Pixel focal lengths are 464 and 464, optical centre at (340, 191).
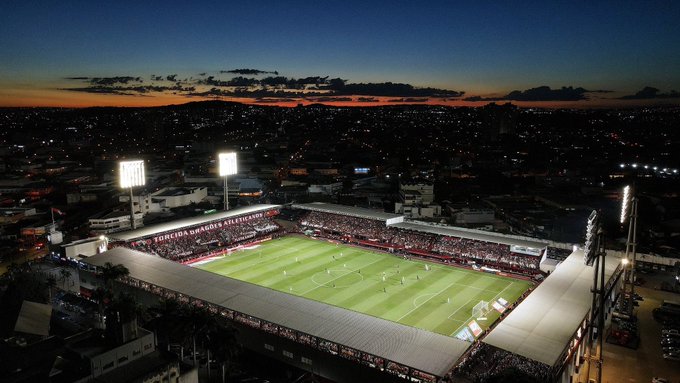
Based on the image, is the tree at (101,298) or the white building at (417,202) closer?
the tree at (101,298)

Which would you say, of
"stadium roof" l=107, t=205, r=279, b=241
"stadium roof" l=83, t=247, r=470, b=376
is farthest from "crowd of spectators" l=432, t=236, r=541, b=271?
"stadium roof" l=107, t=205, r=279, b=241

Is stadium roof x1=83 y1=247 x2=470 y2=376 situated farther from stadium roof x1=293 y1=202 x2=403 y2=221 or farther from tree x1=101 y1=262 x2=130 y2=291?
stadium roof x1=293 y1=202 x2=403 y2=221

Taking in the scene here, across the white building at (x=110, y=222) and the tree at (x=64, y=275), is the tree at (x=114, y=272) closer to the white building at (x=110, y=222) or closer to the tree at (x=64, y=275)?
the tree at (x=64, y=275)

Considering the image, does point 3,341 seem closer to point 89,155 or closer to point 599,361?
point 599,361

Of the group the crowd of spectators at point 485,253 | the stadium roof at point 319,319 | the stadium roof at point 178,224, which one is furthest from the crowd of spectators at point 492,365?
Answer: the stadium roof at point 178,224

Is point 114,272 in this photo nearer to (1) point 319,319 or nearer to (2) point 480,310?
(1) point 319,319

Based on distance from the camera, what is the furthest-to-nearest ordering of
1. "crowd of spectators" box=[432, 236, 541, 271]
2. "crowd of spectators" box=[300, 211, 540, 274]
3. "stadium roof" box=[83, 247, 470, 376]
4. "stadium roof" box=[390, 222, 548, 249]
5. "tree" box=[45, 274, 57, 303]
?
"stadium roof" box=[390, 222, 548, 249] → "crowd of spectators" box=[300, 211, 540, 274] → "crowd of spectators" box=[432, 236, 541, 271] → "tree" box=[45, 274, 57, 303] → "stadium roof" box=[83, 247, 470, 376]

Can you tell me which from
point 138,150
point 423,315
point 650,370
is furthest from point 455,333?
point 138,150
